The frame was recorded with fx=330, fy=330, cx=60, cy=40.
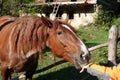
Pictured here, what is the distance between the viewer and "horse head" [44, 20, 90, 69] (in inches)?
169

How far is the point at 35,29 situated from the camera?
4875mm

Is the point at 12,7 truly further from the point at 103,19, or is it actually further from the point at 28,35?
the point at 28,35

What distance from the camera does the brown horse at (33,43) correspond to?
4.43 m

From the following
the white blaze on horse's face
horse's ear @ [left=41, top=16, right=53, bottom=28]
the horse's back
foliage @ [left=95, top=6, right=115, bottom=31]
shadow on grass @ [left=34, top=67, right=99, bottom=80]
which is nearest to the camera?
the white blaze on horse's face

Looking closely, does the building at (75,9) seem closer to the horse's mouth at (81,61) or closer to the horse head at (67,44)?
the horse head at (67,44)

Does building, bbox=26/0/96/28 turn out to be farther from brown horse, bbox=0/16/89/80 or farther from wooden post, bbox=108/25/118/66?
brown horse, bbox=0/16/89/80

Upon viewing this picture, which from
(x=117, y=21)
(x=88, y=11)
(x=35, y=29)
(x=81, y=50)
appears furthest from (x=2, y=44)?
(x=88, y=11)

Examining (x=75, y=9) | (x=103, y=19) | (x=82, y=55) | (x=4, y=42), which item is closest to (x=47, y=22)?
(x=82, y=55)

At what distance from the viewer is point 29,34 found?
4.93 meters

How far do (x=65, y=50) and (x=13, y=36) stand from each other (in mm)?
1159

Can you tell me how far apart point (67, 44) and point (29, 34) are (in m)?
0.72

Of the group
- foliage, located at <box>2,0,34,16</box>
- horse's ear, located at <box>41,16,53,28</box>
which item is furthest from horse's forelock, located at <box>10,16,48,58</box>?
foliage, located at <box>2,0,34,16</box>

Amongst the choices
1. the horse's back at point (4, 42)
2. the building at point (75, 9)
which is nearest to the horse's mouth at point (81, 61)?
the horse's back at point (4, 42)

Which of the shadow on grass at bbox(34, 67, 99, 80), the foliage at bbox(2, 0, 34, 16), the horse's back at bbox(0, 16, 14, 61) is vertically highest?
the horse's back at bbox(0, 16, 14, 61)
